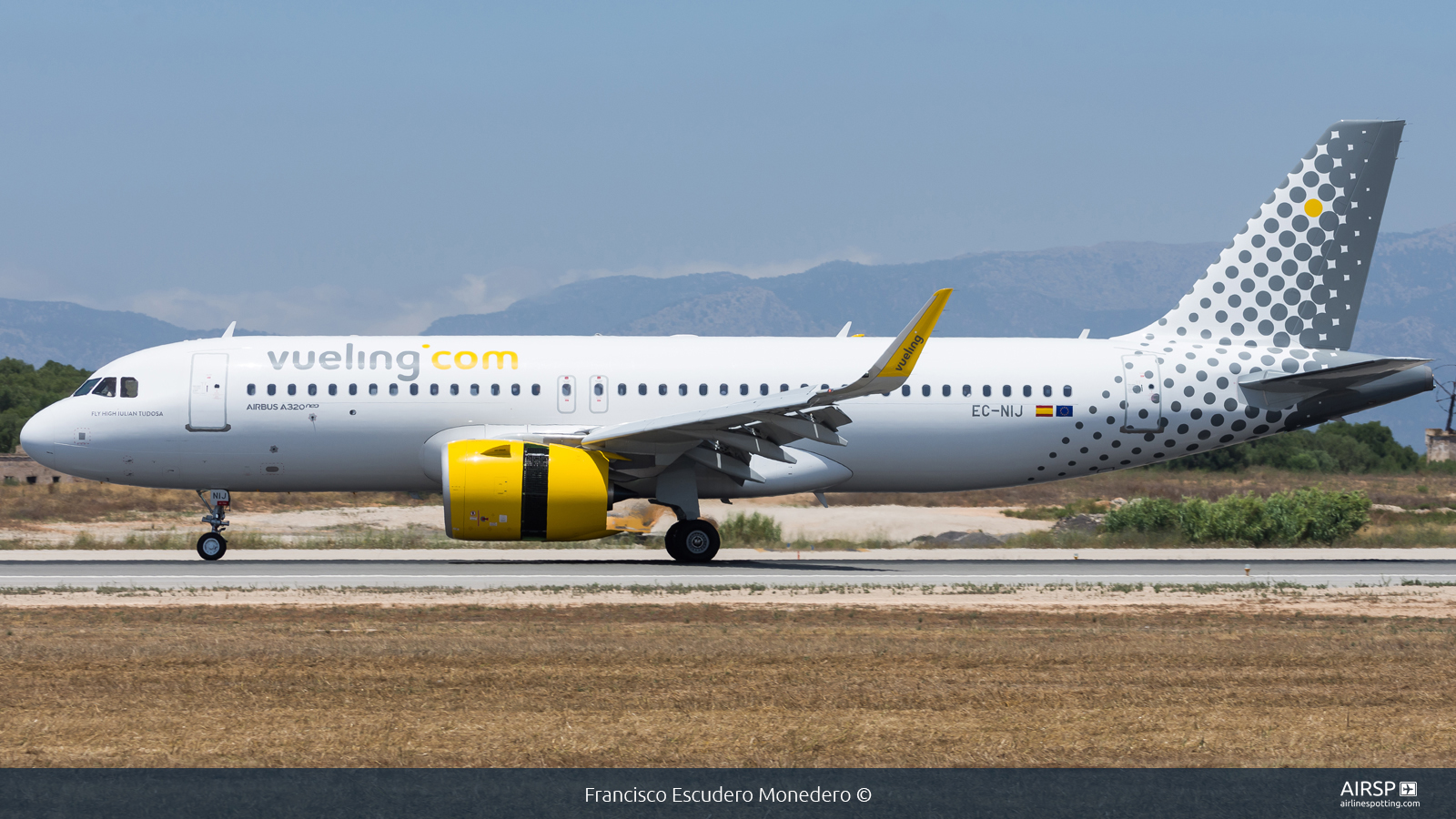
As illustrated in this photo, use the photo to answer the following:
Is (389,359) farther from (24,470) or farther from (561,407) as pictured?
(24,470)

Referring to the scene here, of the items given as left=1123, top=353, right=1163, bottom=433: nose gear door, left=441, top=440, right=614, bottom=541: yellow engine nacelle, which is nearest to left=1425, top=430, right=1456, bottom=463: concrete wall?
left=1123, top=353, right=1163, bottom=433: nose gear door

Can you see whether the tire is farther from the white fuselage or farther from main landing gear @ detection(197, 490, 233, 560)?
the white fuselage

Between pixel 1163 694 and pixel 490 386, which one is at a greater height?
pixel 490 386

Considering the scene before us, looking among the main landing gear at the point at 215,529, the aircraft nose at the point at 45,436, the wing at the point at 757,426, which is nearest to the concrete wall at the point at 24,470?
the aircraft nose at the point at 45,436

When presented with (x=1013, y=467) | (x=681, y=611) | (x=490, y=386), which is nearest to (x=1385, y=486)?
(x=1013, y=467)

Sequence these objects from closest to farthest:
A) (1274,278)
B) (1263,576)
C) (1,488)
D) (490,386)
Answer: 1. (1263,576)
2. (490,386)
3. (1274,278)
4. (1,488)

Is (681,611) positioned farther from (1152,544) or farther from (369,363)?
(1152,544)

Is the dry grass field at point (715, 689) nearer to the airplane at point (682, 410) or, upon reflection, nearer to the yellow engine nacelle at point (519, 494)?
the yellow engine nacelle at point (519, 494)

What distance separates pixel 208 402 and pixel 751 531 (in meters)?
12.1

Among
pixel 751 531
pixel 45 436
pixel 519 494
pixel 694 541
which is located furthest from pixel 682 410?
pixel 45 436

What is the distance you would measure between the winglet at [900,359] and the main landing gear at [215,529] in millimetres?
10777
